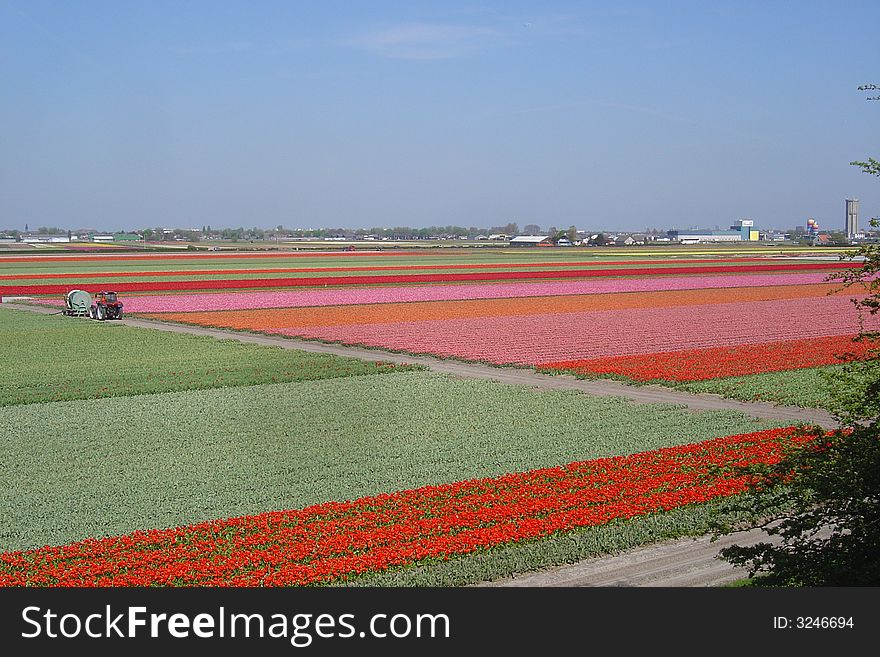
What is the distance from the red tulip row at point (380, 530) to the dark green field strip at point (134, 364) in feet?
52.3

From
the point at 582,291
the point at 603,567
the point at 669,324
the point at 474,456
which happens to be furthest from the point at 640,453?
A: the point at 582,291

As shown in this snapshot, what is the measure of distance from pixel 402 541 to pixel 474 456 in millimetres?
6851

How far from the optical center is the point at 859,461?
1115cm

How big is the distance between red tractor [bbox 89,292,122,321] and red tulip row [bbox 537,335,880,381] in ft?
97.9

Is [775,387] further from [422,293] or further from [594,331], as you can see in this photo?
[422,293]

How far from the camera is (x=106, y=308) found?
5931 centimetres

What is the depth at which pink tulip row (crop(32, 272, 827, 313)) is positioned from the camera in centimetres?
6875

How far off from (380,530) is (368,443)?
25.4ft

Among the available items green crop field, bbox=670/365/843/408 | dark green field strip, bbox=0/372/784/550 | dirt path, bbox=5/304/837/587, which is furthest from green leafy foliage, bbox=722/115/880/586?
green crop field, bbox=670/365/843/408

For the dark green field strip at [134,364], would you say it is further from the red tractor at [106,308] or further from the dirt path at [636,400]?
the red tractor at [106,308]

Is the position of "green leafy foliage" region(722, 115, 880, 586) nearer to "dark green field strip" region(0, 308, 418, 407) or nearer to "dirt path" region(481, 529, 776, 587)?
"dirt path" region(481, 529, 776, 587)

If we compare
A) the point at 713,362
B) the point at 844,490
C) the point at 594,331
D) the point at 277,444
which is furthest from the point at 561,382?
the point at 844,490

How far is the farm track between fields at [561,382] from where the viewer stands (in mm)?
28844
